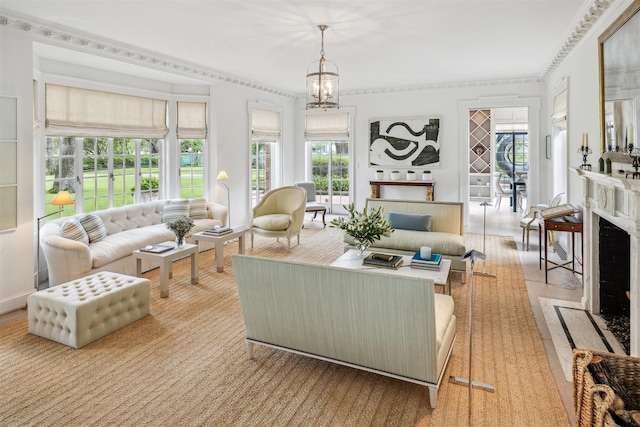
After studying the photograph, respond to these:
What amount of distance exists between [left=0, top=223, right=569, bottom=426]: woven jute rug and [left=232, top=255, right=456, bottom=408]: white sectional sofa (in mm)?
186

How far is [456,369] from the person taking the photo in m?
2.93

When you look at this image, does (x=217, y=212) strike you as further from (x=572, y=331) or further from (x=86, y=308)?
(x=572, y=331)

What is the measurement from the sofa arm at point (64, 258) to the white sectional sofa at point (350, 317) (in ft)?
8.11

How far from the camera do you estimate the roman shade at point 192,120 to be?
7.15 meters

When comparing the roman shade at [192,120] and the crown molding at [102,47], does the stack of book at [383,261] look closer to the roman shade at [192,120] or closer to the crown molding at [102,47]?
the crown molding at [102,47]

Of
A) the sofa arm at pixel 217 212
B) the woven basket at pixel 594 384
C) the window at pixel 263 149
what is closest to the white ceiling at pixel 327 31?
the window at pixel 263 149

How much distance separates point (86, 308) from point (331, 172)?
7.09 meters

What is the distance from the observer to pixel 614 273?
3793mm

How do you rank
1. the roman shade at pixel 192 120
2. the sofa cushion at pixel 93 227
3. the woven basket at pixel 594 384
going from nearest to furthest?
the woven basket at pixel 594 384
the sofa cushion at pixel 93 227
the roman shade at pixel 192 120

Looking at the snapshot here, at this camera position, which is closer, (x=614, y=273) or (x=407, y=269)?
(x=614, y=273)

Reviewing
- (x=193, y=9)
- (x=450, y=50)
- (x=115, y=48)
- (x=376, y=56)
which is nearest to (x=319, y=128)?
(x=376, y=56)

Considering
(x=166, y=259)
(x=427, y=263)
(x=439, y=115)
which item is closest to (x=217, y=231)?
(x=166, y=259)

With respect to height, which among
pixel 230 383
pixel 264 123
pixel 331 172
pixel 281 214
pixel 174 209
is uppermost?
pixel 264 123

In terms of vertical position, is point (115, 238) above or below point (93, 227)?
below
